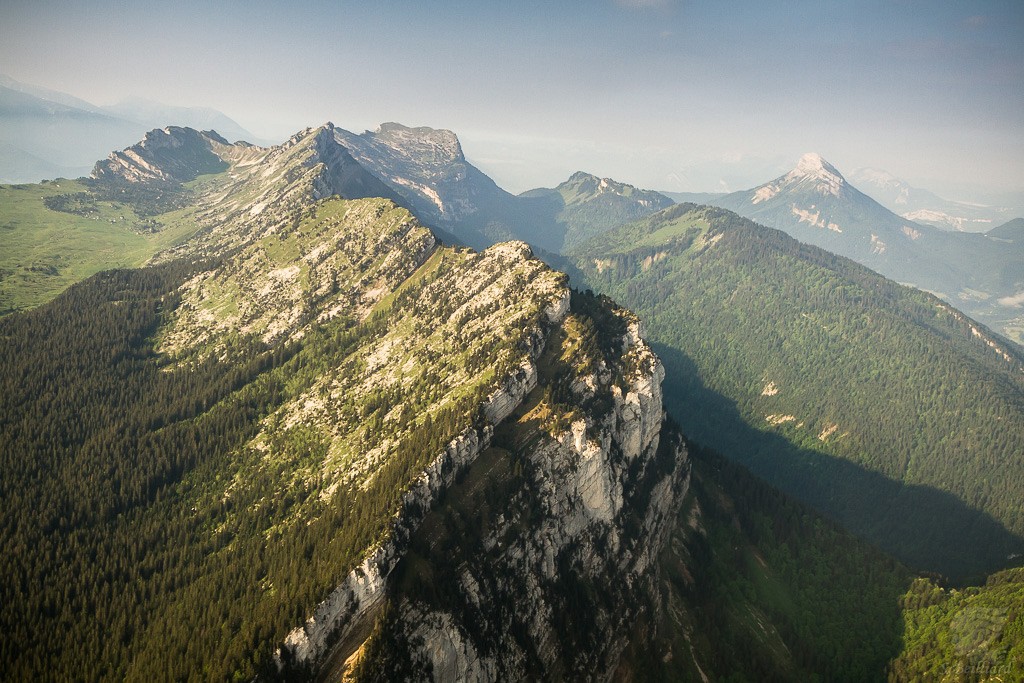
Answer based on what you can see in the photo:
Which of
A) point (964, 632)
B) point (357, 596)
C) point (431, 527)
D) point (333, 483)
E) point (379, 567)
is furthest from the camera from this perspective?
point (964, 632)

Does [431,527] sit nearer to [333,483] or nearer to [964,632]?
[333,483]

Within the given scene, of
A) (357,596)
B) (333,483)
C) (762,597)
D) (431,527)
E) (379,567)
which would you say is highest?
(379,567)

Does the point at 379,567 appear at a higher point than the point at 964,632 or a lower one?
higher

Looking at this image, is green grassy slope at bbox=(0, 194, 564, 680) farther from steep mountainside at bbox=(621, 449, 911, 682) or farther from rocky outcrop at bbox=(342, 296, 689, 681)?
steep mountainside at bbox=(621, 449, 911, 682)

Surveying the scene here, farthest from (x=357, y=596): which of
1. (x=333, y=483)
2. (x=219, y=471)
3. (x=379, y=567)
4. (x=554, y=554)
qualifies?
(x=219, y=471)

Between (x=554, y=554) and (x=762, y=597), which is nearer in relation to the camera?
(x=554, y=554)

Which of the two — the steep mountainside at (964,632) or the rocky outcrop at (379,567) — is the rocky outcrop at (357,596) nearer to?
the rocky outcrop at (379,567)

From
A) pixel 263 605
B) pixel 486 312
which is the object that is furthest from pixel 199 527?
pixel 486 312

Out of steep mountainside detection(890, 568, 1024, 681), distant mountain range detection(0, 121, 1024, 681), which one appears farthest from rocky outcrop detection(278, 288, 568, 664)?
steep mountainside detection(890, 568, 1024, 681)

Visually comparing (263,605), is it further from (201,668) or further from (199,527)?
(199,527)
